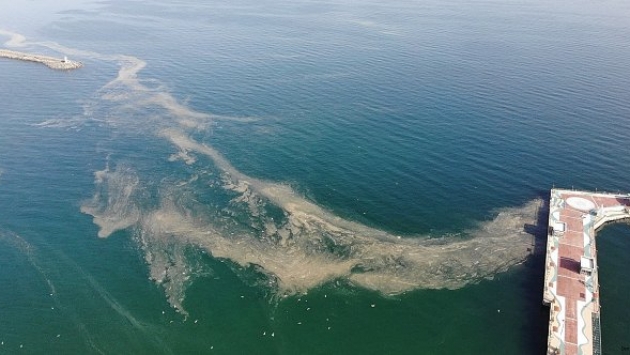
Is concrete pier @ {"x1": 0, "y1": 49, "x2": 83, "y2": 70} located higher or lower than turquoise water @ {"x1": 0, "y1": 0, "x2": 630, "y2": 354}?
higher

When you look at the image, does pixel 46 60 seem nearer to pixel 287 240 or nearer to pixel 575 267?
pixel 287 240

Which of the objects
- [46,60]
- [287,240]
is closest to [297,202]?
[287,240]

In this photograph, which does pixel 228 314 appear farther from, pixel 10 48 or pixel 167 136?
pixel 10 48

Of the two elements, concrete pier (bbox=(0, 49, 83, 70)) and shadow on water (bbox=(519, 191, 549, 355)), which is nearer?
shadow on water (bbox=(519, 191, 549, 355))

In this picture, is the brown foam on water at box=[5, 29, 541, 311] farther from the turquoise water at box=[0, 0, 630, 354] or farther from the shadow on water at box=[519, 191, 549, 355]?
the shadow on water at box=[519, 191, 549, 355]

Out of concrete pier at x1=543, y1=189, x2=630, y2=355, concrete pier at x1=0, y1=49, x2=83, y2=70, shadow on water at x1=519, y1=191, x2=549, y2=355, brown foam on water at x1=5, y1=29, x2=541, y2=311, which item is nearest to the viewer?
concrete pier at x1=543, y1=189, x2=630, y2=355

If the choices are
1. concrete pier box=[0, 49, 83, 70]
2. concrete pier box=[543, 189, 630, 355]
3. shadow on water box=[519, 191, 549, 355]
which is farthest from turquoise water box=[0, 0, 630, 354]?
concrete pier box=[0, 49, 83, 70]
